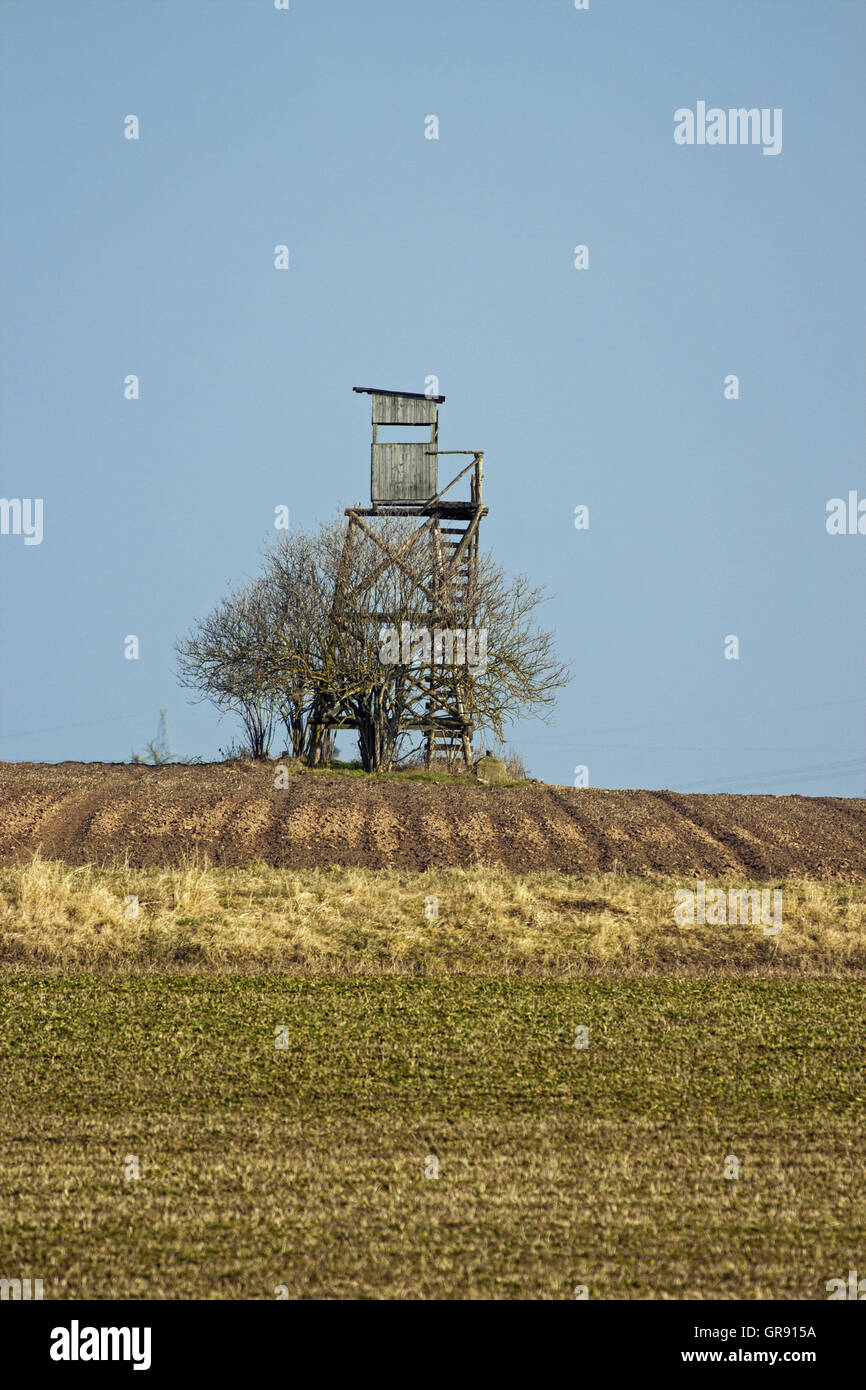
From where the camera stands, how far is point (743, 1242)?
8.10 meters

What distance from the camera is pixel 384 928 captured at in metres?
19.6

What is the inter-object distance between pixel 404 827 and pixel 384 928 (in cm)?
745

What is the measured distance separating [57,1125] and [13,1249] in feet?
9.14

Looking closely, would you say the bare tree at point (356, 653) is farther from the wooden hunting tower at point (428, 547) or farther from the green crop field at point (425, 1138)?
the green crop field at point (425, 1138)

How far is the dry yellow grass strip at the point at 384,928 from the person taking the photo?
1800 cm

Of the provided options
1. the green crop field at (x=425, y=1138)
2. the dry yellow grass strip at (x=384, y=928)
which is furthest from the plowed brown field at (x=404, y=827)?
the green crop field at (x=425, y=1138)

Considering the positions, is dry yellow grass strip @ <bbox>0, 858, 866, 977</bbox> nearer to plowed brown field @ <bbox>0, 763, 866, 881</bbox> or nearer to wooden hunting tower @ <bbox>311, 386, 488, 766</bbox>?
plowed brown field @ <bbox>0, 763, 866, 881</bbox>

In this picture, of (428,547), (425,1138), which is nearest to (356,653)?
(428,547)

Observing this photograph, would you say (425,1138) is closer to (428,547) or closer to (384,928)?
(384,928)

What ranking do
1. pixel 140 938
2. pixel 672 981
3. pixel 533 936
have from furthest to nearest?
pixel 533 936 → pixel 140 938 → pixel 672 981

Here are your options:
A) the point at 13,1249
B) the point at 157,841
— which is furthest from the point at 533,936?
the point at 13,1249

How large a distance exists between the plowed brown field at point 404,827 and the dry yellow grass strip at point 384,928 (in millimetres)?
2762
